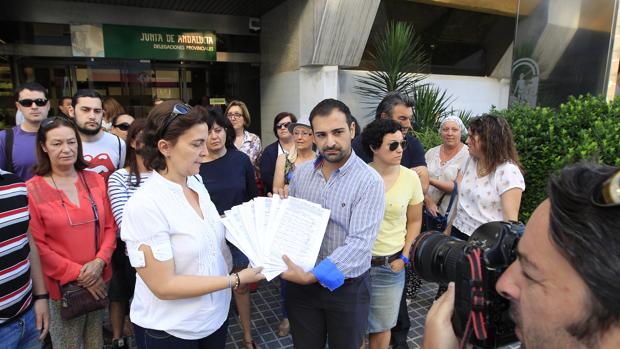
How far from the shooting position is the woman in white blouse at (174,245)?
1.52 m

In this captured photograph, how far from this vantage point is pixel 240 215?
183 centimetres

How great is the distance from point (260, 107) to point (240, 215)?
6677mm

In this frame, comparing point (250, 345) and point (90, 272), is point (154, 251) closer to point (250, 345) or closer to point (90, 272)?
point (90, 272)

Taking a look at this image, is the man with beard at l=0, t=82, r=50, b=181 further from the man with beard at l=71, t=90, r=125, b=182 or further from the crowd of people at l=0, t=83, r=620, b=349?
the man with beard at l=71, t=90, r=125, b=182

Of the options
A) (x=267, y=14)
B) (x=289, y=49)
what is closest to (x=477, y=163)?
(x=289, y=49)

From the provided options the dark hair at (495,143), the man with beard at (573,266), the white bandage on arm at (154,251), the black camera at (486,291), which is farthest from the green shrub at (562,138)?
the white bandage on arm at (154,251)

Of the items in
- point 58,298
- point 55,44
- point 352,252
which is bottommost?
point 58,298

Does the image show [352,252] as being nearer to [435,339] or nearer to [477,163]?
[435,339]

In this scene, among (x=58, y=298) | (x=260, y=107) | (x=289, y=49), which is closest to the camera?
(x=58, y=298)

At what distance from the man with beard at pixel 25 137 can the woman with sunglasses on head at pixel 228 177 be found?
51.4 inches

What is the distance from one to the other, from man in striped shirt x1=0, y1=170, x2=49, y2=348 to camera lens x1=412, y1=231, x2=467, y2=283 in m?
1.87

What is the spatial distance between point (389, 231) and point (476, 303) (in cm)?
151

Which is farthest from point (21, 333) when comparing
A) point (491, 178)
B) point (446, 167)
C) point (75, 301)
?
point (446, 167)

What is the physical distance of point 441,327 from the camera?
1.12 metres
